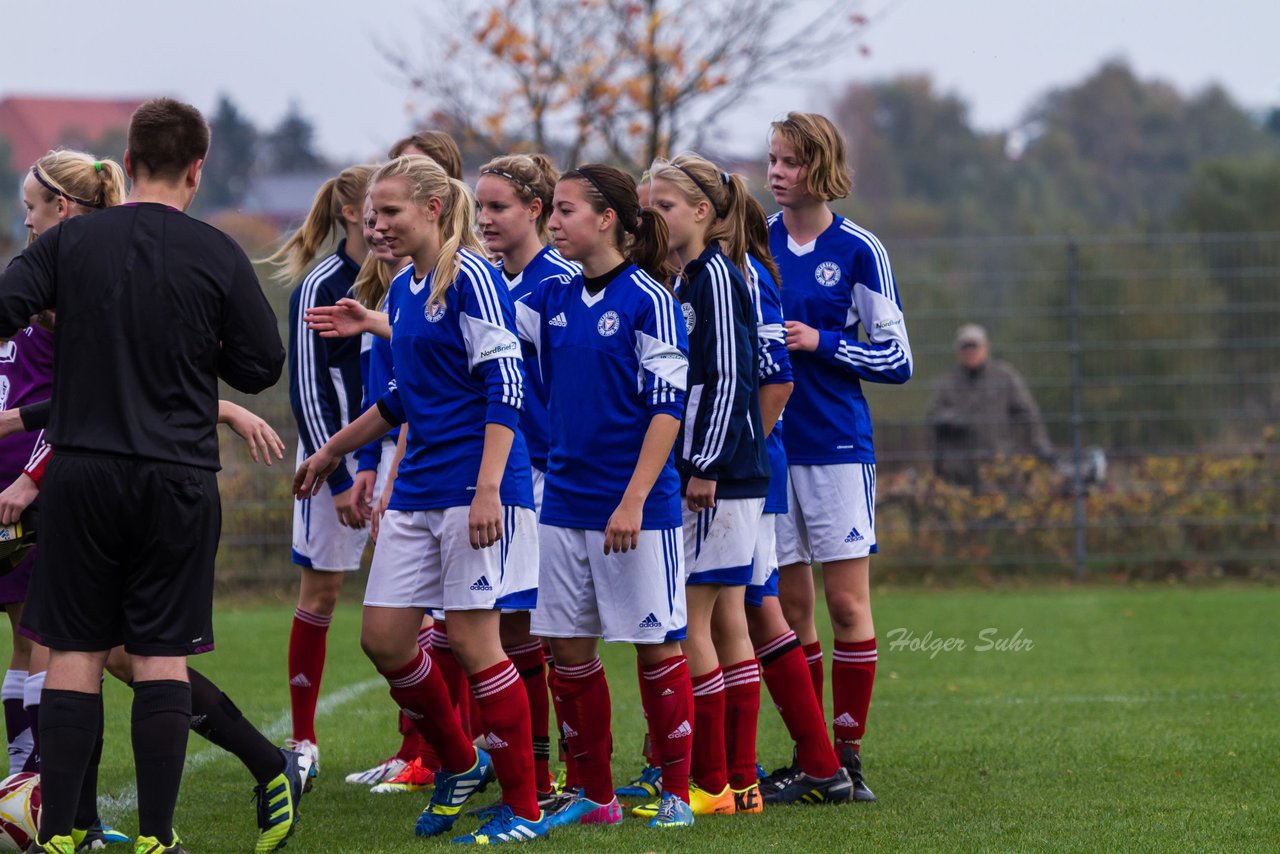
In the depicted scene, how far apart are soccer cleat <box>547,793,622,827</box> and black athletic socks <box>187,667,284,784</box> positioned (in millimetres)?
835

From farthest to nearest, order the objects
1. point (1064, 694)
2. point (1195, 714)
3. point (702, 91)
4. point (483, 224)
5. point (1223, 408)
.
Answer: point (702, 91)
point (1223, 408)
point (1064, 694)
point (1195, 714)
point (483, 224)

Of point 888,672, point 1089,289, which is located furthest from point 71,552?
point 1089,289

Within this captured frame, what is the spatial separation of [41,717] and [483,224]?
2.08 m

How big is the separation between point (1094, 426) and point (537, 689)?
7641 millimetres

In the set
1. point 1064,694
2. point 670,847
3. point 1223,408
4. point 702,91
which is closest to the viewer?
point 670,847

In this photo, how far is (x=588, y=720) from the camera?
4.58 m

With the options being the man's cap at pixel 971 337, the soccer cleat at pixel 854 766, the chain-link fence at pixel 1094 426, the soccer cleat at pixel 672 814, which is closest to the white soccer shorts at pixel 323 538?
the soccer cleat at pixel 672 814

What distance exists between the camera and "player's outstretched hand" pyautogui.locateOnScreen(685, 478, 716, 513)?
15.0ft

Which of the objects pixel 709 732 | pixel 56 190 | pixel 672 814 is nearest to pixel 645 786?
pixel 709 732

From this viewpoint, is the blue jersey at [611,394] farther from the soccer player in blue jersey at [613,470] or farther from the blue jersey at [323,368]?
the blue jersey at [323,368]

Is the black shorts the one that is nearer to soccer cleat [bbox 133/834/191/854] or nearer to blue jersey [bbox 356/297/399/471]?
soccer cleat [bbox 133/834/191/854]

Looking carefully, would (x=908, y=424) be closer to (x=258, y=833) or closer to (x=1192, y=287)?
(x=1192, y=287)

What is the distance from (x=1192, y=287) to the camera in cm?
1189

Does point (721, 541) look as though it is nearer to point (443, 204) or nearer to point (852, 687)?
point (852, 687)
